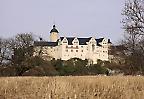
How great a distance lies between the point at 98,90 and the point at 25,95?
73.0 inches

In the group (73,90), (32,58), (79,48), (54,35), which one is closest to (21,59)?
(32,58)

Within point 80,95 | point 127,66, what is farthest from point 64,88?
point 127,66

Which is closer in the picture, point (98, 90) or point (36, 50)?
point (98, 90)

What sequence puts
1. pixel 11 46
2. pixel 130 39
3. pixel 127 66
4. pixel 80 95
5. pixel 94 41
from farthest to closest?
pixel 94 41, pixel 11 46, pixel 127 66, pixel 130 39, pixel 80 95

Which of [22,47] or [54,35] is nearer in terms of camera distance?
[22,47]

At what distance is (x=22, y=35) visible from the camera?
5347cm

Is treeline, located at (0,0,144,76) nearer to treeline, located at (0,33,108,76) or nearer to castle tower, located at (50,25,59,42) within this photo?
treeline, located at (0,33,108,76)

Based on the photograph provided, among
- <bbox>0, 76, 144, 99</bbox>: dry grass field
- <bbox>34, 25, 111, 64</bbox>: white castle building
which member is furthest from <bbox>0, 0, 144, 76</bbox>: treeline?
<bbox>34, 25, 111, 64</bbox>: white castle building

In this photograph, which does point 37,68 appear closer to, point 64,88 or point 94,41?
point 64,88

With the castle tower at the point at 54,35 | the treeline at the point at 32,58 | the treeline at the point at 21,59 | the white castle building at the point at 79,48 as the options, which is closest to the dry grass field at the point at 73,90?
the treeline at the point at 32,58

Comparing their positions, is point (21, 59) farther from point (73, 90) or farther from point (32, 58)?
point (73, 90)

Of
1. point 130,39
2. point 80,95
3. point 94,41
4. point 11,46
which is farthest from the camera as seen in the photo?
point 94,41

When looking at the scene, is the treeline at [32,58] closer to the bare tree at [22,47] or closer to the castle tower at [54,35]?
the bare tree at [22,47]

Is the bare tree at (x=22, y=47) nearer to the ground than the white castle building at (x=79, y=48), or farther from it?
nearer to the ground
